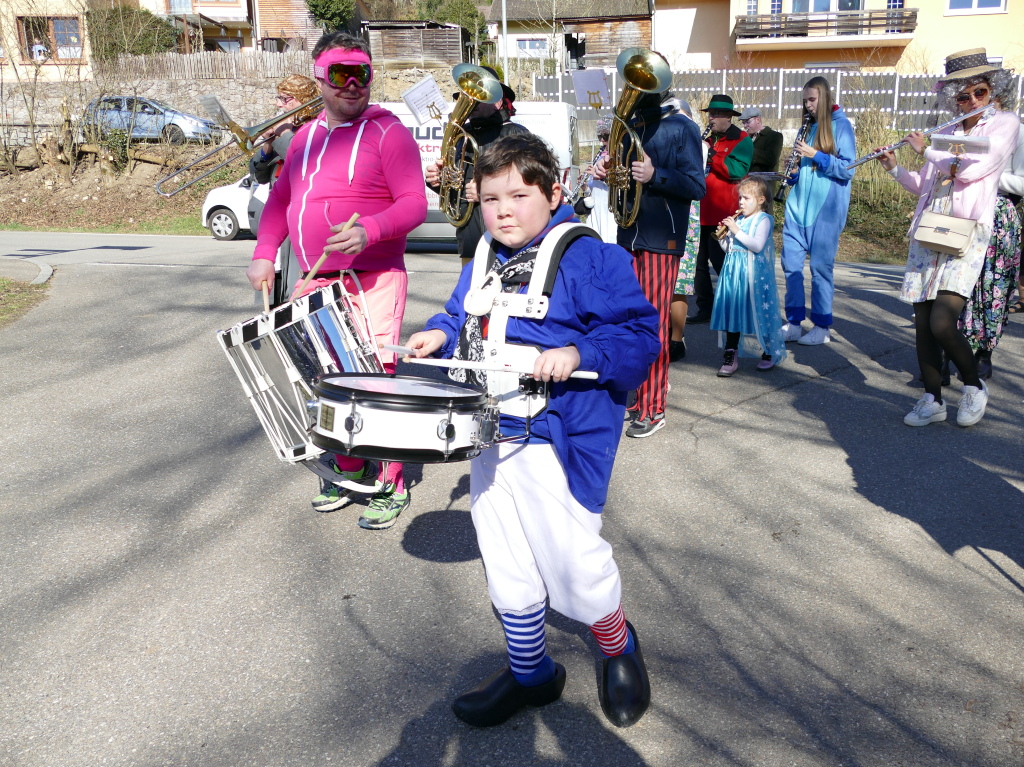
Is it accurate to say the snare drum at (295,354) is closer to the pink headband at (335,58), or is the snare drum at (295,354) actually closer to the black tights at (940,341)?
the pink headband at (335,58)

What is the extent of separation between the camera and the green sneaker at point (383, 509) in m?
4.31

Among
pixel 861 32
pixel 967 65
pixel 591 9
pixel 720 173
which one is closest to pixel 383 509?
pixel 967 65

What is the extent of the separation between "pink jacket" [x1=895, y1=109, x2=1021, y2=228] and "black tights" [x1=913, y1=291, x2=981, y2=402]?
0.48 m

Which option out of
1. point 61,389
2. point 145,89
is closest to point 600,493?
point 61,389

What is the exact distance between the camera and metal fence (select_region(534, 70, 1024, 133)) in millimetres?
19266

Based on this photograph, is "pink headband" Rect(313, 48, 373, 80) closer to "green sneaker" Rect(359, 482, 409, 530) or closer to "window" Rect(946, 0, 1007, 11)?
"green sneaker" Rect(359, 482, 409, 530)

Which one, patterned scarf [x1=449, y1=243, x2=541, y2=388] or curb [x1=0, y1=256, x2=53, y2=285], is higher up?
patterned scarf [x1=449, y1=243, x2=541, y2=388]

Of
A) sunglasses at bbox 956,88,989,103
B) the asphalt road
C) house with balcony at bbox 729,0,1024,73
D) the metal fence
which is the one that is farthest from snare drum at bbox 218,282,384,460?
house with balcony at bbox 729,0,1024,73

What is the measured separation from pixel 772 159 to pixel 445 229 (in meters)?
4.75

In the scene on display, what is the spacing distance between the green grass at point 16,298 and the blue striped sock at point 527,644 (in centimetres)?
724

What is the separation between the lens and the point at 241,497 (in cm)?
471

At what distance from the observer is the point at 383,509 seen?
4.36 metres

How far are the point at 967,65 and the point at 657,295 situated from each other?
6.77 ft

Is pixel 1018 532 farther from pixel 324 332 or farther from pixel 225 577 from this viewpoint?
pixel 225 577
